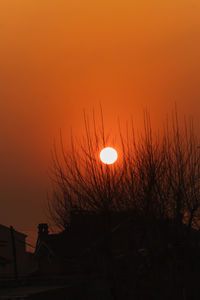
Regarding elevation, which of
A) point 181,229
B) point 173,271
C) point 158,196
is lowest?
point 173,271

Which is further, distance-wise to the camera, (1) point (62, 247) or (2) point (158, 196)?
(1) point (62, 247)

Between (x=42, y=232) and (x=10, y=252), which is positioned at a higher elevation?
(x=10, y=252)

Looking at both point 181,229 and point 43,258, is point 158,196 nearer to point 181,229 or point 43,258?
point 181,229

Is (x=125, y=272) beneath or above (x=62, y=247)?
beneath

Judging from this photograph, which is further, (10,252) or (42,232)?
(10,252)

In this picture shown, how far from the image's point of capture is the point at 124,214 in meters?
19.4

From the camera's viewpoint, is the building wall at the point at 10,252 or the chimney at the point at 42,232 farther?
the building wall at the point at 10,252

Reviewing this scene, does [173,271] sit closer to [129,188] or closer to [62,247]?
[129,188]

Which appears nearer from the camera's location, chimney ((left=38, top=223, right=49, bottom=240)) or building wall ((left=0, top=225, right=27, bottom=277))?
chimney ((left=38, top=223, right=49, bottom=240))

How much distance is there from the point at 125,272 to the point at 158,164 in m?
4.17

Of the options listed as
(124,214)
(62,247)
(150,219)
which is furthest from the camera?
(62,247)

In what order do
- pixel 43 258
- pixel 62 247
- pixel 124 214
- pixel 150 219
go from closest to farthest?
1. pixel 150 219
2. pixel 124 214
3. pixel 62 247
4. pixel 43 258

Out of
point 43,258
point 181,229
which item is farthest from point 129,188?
point 43,258

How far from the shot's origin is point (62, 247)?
36688 millimetres
